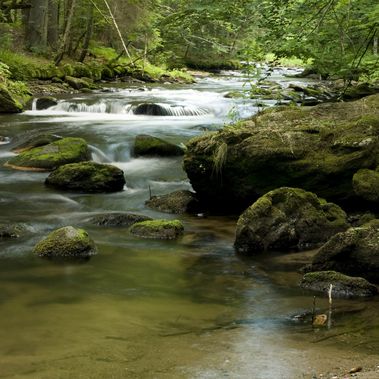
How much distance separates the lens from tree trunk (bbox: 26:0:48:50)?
89.1 feet

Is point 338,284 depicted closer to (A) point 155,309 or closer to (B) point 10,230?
(A) point 155,309

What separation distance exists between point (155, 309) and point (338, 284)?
185cm

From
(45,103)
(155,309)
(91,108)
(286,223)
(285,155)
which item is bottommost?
(155,309)

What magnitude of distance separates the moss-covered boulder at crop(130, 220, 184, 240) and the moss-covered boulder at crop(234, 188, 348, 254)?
0.98m

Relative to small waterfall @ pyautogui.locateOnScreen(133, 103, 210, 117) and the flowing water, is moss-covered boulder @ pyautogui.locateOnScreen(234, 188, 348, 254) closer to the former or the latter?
the flowing water

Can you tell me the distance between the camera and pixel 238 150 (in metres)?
9.46

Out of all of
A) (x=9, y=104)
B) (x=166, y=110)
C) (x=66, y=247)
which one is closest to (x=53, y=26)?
(x=9, y=104)

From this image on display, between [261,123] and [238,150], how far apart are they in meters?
0.78

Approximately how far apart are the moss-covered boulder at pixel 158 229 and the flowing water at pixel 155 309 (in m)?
0.21

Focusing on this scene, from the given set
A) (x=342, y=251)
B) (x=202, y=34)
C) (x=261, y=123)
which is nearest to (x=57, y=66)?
(x=261, y=123)

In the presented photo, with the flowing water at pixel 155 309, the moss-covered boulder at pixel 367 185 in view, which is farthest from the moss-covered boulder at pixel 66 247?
the moss-covered boulder at pixel 367 185

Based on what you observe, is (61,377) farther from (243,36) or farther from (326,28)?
(326,28)

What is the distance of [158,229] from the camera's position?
8.32 metres

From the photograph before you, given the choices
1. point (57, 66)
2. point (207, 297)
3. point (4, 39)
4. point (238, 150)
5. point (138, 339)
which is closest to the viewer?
point (138, 339)
